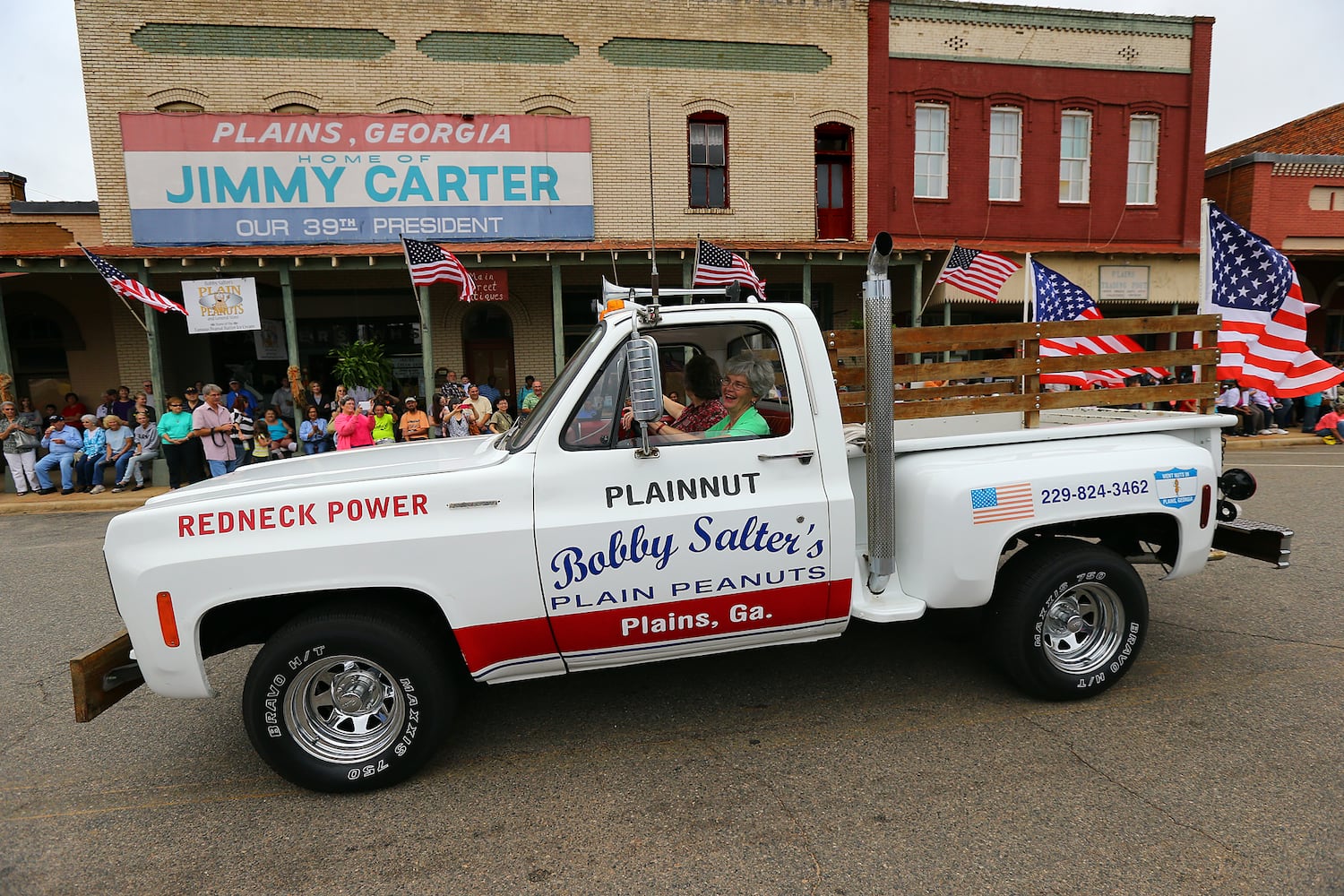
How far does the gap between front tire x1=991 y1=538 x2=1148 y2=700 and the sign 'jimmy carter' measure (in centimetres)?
1392

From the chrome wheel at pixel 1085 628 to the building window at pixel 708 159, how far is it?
574 inches

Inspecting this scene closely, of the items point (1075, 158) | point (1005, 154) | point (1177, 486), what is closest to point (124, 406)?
point (1177, 486)

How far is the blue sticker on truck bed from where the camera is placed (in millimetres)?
3832

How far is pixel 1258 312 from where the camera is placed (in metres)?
4.64

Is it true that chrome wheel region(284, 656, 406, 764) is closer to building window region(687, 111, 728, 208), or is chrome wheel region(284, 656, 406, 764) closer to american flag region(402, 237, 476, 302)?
american flag region(402, 237, 476, 302)

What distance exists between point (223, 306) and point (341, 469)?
1239 cm

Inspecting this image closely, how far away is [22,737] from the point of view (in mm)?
3953

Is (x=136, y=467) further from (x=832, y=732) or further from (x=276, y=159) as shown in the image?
(x=832, y=732)

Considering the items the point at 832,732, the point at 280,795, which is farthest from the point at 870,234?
the point at 280,795

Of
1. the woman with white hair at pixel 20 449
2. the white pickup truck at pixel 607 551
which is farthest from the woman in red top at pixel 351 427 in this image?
the white pickup truck at pixel 607 551

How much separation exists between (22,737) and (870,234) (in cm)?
1716

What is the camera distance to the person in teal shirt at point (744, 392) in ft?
11.8

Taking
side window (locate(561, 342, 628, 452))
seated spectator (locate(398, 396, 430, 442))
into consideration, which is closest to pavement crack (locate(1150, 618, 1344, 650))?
side window (locate(561, 342, 628, 452))

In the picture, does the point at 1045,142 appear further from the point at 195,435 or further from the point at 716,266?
the point at 195,435
